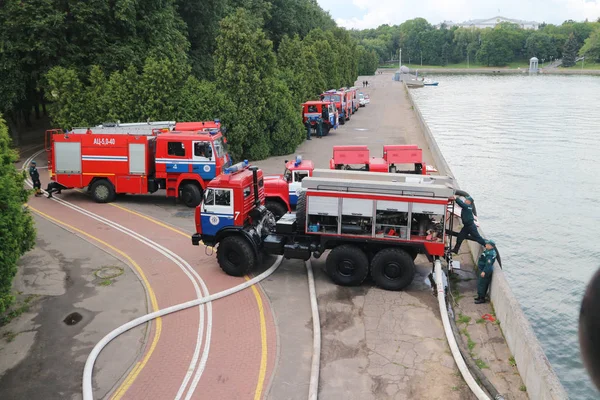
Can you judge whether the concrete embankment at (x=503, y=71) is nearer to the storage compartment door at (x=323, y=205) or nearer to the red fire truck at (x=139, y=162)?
the red fire truck at (x=139, y=162)

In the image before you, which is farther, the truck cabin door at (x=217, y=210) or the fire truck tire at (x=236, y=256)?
the truck cabin door at (x=217, y=210)

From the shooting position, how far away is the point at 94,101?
30.1 metres

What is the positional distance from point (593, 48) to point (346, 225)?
165 metres

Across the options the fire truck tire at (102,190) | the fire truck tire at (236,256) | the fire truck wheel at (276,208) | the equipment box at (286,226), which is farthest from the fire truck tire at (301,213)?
the fire truck tire at (102,190)

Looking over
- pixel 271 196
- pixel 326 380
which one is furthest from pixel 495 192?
pixel 326 380

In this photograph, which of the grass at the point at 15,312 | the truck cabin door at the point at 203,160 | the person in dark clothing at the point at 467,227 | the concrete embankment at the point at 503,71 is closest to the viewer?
the grass at the point at 15,312

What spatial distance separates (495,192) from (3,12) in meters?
29.1

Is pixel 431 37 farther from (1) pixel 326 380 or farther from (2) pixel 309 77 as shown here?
(1) pixel 326 380

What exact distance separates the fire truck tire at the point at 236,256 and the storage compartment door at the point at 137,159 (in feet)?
28.0

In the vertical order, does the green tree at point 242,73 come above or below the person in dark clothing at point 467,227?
above

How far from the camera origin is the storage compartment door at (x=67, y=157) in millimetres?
22469

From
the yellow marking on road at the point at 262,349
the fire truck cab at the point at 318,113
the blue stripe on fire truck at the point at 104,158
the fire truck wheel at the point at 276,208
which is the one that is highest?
the fire truck cab at the point at 318,113

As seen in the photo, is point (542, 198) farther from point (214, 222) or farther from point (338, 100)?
point (338, 100)

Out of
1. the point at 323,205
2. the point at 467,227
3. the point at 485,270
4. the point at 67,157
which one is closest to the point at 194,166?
the point at 67,157
